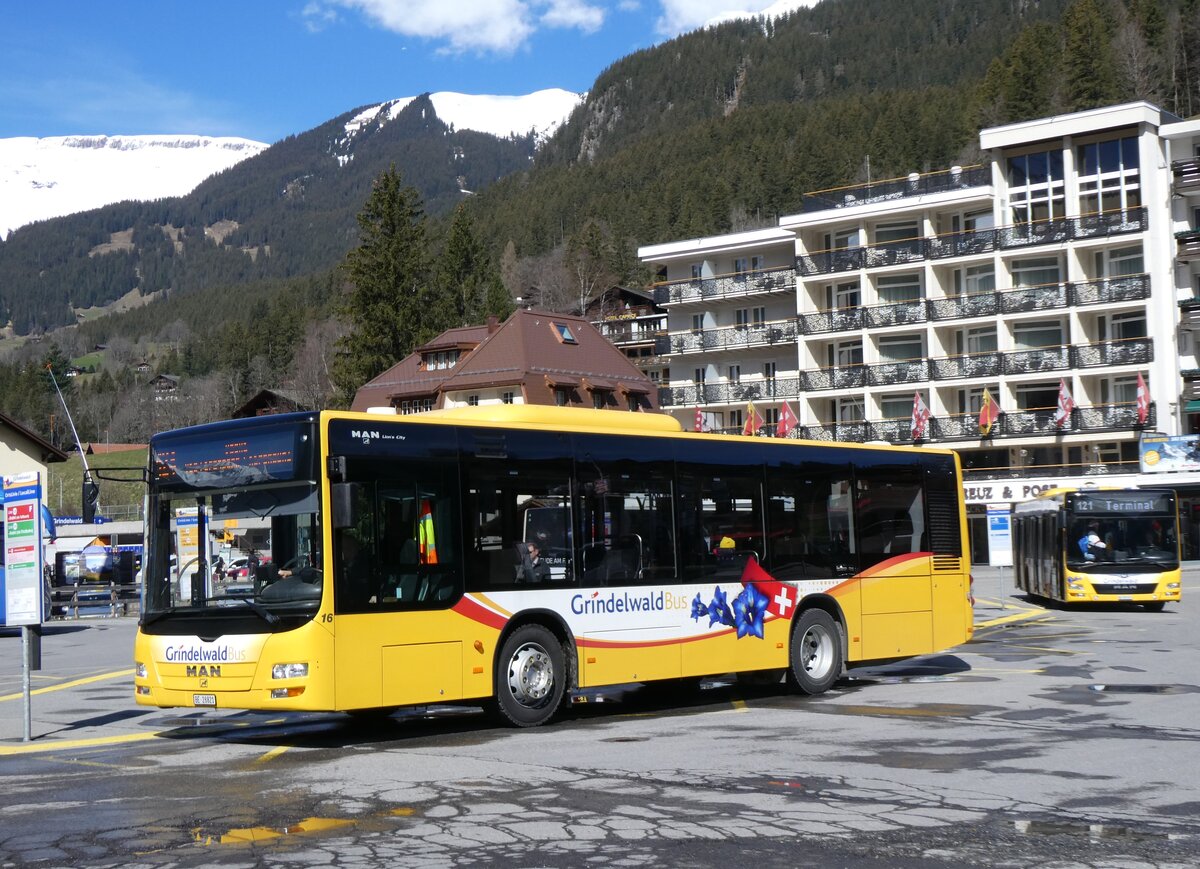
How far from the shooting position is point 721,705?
16016mm

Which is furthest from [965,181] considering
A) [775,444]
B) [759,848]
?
[759,848]

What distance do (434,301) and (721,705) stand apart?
7556cm

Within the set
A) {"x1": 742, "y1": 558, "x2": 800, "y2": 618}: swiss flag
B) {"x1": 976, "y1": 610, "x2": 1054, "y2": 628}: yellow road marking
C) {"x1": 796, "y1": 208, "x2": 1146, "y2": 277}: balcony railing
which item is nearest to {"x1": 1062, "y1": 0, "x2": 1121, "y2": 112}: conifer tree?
{"x1": 796, "y1": 208, "x2": 1146, "y2": 277}: balcony railing

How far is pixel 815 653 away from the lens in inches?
669

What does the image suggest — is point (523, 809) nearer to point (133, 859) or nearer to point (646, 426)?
point (133, 859)

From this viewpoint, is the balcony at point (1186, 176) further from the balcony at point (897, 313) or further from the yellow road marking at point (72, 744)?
the yellow road marking at point (72, 744)

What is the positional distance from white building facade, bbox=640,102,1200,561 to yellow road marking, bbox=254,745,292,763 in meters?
57.5

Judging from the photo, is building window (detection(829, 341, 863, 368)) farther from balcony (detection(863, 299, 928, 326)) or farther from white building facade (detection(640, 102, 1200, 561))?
balcony (detection(863, 299, 928, 326))

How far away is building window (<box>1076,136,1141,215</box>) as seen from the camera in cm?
6869

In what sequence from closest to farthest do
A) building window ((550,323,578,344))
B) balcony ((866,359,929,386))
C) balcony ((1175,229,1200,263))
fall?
balcony ((1175,229,1200,263))
balcony ((866,359,929,386))
building window ((550,323,578,344))

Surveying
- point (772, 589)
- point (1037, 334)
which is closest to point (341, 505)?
point (772, 589)

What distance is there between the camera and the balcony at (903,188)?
73250 mm

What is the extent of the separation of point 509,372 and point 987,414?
95.9ft

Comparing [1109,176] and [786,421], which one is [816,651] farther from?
[1109,176]
